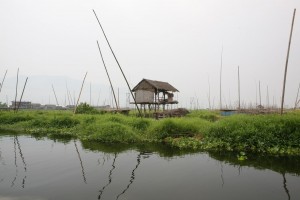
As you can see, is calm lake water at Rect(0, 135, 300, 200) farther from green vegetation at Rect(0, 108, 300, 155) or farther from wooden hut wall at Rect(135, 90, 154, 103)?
wooden hut wall at Rect(135, 90, 154, 103)

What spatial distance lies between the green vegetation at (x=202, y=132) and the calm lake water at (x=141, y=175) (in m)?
1.24

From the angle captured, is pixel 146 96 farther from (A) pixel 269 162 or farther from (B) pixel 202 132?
(A) pixel 269 162

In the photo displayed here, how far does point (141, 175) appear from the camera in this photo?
28.5 ft

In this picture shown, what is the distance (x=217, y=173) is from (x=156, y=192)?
9.47 feet

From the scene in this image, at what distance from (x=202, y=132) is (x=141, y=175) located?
6.88 meters

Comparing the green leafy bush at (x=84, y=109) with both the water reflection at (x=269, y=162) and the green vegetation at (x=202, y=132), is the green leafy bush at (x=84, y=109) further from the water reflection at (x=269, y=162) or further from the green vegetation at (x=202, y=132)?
the water reflection at (x=269, y=162)

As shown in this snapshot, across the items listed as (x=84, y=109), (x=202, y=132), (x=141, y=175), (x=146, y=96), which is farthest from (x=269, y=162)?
(x=84, y=109)

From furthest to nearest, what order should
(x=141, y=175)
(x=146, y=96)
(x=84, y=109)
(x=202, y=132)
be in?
(x=146, y=96) → (x=84, y=109) → (x=202, y=132) → (x=141, y=175)

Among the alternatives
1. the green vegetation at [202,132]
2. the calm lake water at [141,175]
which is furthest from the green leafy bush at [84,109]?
the calm lake water at [141,175]

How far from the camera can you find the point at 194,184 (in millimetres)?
7773

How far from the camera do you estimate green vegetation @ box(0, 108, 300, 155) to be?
12062 millimetres

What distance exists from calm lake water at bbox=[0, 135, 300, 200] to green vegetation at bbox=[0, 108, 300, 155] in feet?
4.07

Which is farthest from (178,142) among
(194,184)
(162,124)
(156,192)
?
(156,192)

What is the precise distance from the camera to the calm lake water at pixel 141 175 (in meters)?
6.88
